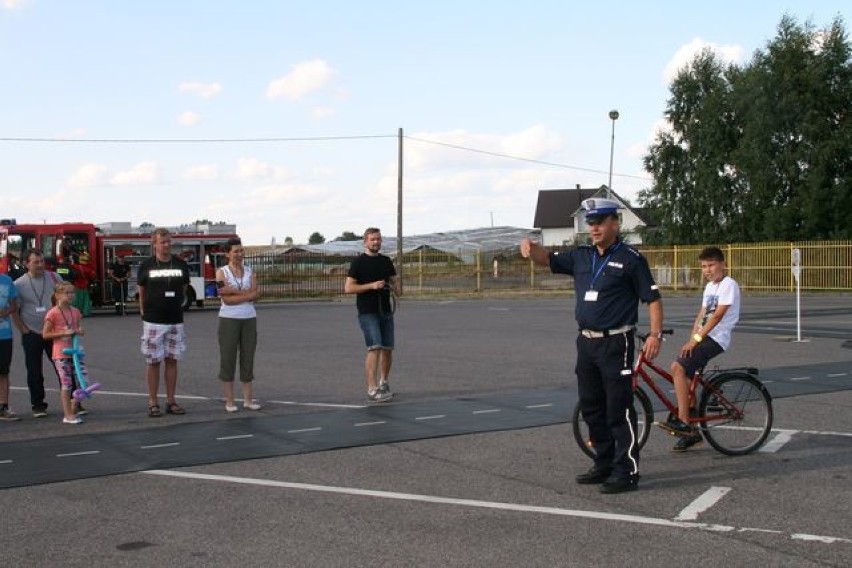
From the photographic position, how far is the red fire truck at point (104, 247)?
1188 inches

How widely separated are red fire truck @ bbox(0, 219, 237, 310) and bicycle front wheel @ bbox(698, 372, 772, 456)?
24.1 metres

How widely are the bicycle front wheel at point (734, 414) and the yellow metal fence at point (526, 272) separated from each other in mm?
33282

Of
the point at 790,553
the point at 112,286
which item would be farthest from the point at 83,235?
the point at 790,553

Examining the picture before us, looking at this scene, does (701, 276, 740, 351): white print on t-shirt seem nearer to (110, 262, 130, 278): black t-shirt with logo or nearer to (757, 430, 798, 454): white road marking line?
(757, 430, 798, 454): white road marking line

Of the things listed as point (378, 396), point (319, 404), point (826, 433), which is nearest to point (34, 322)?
point (319, 404)

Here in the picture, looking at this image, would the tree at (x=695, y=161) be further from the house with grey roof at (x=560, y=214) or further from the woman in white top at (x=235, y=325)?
the woman in white top at (x=235, y=325)

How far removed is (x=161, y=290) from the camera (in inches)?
408

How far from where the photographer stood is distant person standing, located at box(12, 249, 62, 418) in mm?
10453

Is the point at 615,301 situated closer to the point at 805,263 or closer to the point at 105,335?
the point at 105,335

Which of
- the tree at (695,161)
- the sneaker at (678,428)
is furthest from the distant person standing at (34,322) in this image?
the tree at (695,161)

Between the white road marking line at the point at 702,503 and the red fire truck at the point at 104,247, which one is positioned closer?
the white road marking line at the point at 702,503

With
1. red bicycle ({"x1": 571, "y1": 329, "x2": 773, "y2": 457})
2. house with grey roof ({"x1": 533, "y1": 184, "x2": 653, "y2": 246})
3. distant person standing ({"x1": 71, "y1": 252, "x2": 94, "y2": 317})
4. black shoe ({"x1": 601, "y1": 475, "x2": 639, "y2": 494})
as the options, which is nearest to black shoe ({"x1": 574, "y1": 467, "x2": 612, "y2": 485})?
black shoe ({"x1": 601, "y1": 475, "x2": 639, "y2": 494})

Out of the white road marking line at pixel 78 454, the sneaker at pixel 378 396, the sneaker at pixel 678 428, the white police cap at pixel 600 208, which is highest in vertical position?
the white police cap at pixel 600 208

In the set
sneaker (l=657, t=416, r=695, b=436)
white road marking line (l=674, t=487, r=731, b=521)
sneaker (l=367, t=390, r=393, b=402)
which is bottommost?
white road marking line (l=674, t=487, r=731, b=521)
